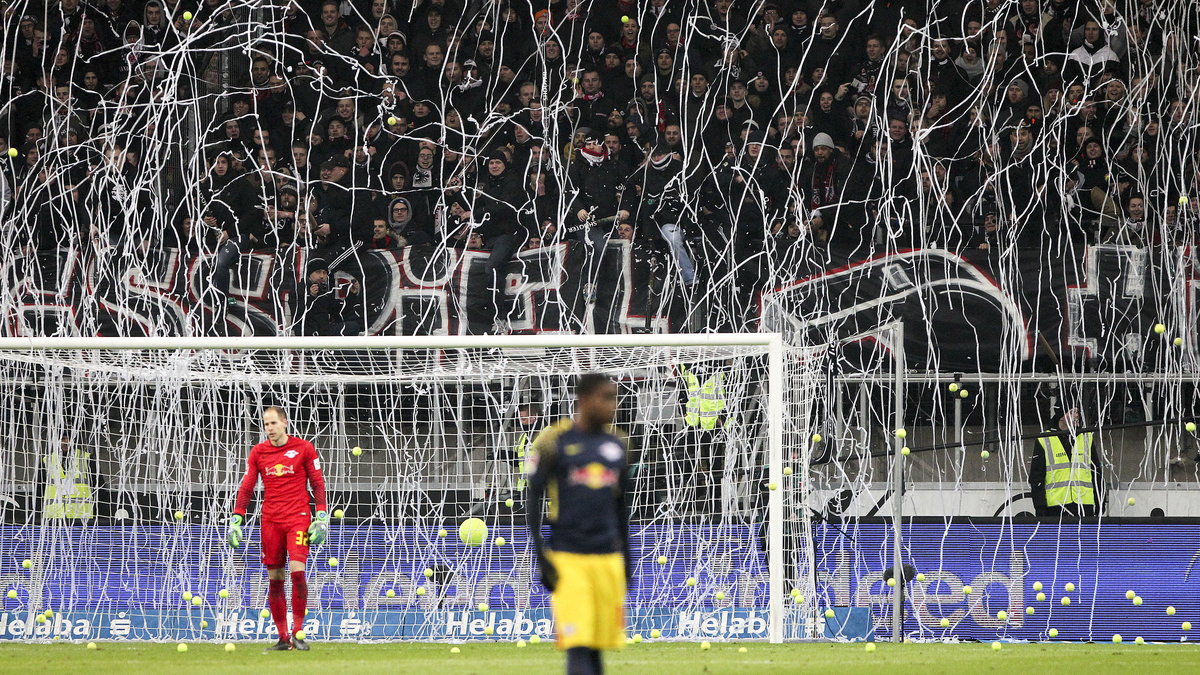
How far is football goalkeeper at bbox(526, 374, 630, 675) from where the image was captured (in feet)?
14.0

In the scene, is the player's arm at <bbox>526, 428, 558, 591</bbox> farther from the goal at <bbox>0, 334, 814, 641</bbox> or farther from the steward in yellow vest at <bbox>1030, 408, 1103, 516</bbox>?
the steward in yellow vest at <bbox>1030, 408, 1103, 516</bbox>

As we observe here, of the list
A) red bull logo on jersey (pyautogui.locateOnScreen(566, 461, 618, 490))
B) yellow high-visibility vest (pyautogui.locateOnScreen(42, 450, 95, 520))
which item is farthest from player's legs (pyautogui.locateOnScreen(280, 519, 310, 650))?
red bull logo on jersey (pyautogui.locateOnScreen(566, 461, 618, 490))

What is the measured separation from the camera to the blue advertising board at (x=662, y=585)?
8.59 metres

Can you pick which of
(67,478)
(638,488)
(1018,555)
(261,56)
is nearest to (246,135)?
(261,56)

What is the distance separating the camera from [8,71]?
11445mm

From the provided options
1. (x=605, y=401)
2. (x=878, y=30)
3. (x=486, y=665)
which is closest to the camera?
(x=605, y=401)

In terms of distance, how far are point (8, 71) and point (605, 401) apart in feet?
29.4

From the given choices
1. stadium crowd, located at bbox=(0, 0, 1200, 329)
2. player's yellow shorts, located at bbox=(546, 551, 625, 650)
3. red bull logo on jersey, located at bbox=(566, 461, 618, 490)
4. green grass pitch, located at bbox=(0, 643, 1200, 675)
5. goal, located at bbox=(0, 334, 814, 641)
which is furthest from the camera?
stadium crowd, located at bbox=(0, 0, 1200, 329)

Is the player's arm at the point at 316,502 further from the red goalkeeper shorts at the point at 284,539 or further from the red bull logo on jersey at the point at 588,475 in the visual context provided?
the red bull logo on jersey at the point at 588,475

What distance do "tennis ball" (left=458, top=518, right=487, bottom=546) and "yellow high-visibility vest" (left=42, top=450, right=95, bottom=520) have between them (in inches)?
96.6

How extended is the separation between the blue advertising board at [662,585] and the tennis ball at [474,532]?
0.28 feet

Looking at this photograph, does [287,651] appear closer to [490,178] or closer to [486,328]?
[486,328]

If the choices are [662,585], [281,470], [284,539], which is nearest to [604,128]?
[662,585]

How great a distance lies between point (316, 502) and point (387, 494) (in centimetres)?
204
